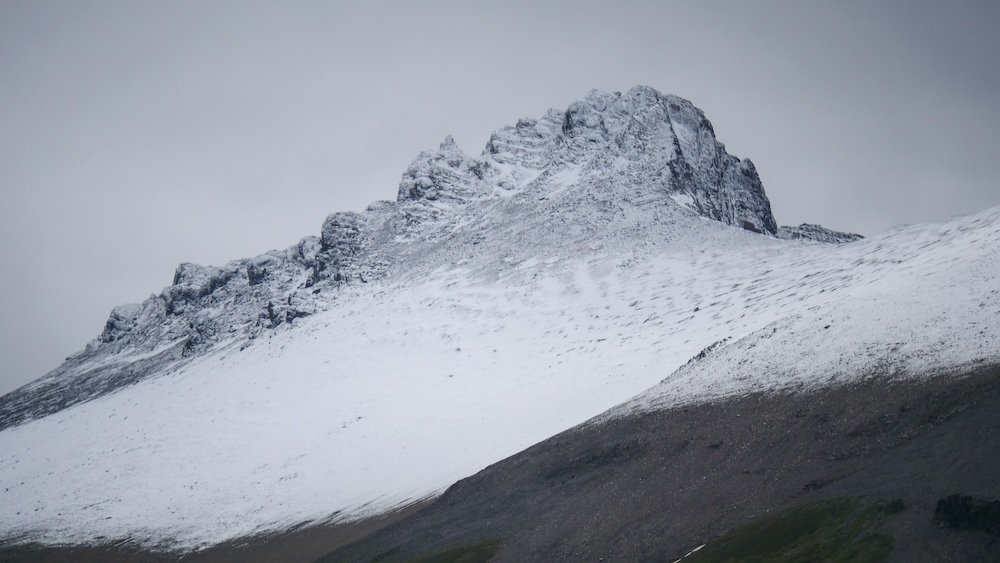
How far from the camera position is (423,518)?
34125 mm

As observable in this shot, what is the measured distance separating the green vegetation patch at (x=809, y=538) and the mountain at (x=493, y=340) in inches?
75.0

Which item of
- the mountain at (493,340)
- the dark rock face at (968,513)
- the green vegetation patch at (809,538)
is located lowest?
the green vegetation patch at (809,538)

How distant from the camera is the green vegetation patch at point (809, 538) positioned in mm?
16156

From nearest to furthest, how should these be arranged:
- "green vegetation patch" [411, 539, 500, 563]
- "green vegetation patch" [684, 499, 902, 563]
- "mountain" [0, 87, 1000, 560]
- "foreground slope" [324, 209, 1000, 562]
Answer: "green vegetation patch" [684, 499, 902, 563]
"foreground slope" [324, 209, 1000, 562]
"green vegetation patch" [411, 539, 500, 563]
"mountain" [0, 87, 1000, 560]

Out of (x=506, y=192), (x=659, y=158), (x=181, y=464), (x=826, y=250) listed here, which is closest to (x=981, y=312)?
(x=826, y=250)

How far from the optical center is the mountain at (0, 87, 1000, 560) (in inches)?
1348

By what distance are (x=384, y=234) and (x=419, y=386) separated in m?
58.6

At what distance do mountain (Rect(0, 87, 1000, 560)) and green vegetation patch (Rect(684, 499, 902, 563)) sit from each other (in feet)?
6.25

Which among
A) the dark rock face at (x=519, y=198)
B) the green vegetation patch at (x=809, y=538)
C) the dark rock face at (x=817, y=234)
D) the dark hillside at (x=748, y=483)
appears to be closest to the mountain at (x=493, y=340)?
the dark rock face at (x=519, y=198)

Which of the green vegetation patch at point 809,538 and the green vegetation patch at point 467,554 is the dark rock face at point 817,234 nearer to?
the green vegetation patch at point 467,554

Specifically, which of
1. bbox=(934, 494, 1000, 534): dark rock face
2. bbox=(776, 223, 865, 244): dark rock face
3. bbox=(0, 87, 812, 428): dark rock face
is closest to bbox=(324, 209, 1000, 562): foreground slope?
bbox=(934, 494, 1000, 534): dark rock face

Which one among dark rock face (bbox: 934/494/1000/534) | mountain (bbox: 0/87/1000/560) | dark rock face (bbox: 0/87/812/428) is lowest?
dark rock face (bbox: 934/494/1000/534)

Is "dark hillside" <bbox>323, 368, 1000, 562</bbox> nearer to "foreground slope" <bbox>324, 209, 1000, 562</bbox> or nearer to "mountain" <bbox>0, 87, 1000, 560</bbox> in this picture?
"foreground slope" <bbox>324, 209, 1000, 562</bbox>

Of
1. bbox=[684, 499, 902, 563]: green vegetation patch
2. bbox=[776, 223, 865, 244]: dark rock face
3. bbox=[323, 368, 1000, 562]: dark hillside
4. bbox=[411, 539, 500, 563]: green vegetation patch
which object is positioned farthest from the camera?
bbox=[776, 223, 865, 244]: dark rock face
